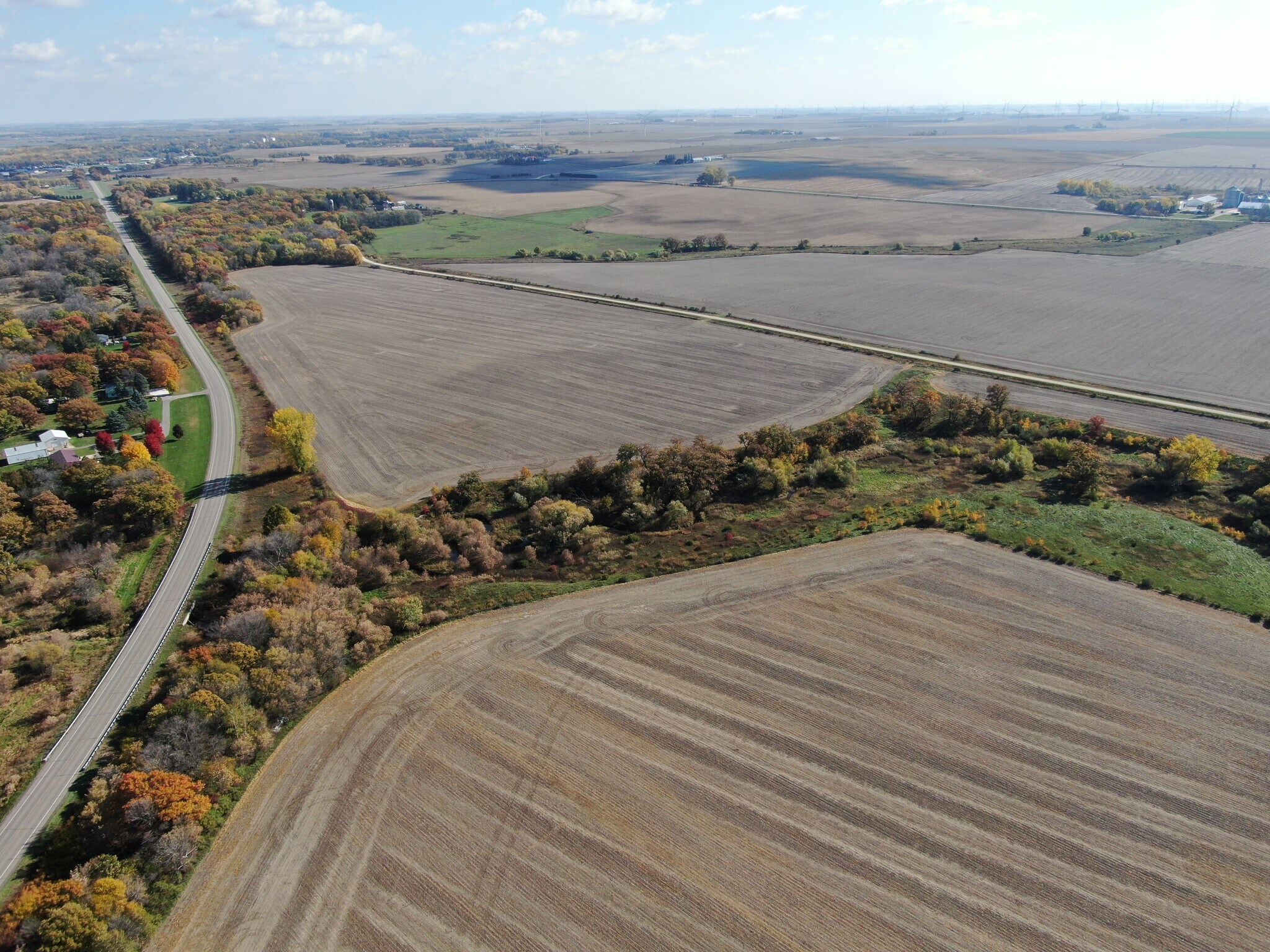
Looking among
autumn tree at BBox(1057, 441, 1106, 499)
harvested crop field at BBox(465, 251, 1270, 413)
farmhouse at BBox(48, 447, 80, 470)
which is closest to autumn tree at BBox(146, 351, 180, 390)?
farmhouse at BBox(48, 447, 80, 470)

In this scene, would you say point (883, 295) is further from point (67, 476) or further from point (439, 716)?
point (67, 476)

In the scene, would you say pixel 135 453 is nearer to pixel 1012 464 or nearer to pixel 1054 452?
pixel 1012 464

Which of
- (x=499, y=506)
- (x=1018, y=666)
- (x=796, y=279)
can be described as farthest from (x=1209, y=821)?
(x=796, y=279)

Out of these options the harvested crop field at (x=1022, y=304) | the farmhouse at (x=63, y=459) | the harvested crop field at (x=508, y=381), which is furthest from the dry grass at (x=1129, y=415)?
the farmhouse at (x=63, y=459)

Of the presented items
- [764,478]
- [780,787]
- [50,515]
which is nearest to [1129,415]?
[764,478]

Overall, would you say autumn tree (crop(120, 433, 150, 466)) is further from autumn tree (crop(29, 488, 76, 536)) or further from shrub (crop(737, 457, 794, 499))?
shrub (crop(737, 457, 794, 499))

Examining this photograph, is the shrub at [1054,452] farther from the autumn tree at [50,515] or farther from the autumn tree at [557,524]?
the autumn tree at [50,515]
